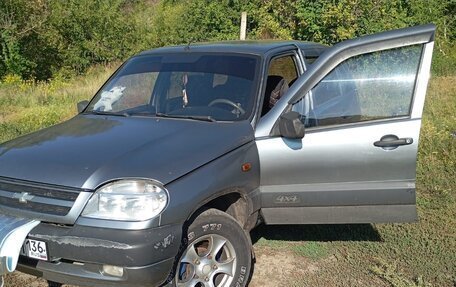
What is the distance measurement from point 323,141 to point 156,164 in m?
Answer: 1.30

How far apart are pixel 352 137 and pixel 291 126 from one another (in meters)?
0.50

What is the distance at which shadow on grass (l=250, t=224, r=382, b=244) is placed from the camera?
14.2ft

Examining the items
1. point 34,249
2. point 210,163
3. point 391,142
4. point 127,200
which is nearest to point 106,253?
point 127,200

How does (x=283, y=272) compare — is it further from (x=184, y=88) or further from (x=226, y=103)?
(x=184, y=88)

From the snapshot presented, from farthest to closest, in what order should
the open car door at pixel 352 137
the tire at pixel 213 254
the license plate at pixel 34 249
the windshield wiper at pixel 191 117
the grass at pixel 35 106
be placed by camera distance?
the grass at pixel 35 106
the windshield wiper at pixel 191 117
the open car door at pixel 352 137
the tire at pixel 213 254
the license plate at pixel 34 249

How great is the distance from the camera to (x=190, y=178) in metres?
2.81

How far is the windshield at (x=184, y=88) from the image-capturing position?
3.64m

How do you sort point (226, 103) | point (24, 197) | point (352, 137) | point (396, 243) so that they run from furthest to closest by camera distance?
1. point (396, 243)
2. point (226, 103)
3. point (352, 137)
4. point (24, 197)

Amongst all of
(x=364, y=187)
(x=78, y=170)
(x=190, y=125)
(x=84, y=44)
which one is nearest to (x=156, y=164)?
(x=78, y=170)

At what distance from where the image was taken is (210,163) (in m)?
2.97

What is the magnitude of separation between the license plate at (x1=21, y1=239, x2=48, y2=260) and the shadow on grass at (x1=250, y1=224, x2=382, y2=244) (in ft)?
6.98

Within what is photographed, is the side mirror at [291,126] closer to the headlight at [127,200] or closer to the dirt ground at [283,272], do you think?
the headlight at [127,200]

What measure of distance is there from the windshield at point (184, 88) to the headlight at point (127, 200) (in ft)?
3.30

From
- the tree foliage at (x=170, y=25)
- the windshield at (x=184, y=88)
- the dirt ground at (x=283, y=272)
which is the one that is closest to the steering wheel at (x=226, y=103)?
the windshield at (x=184, y=88)
